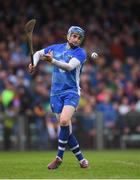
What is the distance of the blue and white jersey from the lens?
44.1 feet

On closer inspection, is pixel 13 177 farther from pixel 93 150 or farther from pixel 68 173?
pixel 93 150

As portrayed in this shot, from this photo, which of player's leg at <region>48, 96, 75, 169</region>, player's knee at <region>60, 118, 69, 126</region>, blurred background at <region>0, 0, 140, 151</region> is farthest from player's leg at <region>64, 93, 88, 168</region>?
blurred background at <region>0, 0, 140, 151</region>

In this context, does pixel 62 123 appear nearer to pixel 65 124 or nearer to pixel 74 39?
pixel 65 124

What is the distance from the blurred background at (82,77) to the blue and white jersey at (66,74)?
29.4ft

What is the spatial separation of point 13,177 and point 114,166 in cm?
273

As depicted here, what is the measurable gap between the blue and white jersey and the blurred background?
8970mm

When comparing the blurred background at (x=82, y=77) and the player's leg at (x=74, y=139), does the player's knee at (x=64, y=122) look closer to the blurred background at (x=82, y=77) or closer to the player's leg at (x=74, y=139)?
the player's leg at (x=74, y=139)

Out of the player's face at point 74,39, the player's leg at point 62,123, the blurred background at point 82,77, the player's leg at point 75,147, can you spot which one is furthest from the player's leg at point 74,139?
the blurred background at point 82,77

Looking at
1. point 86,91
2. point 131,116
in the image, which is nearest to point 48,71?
point 86,91

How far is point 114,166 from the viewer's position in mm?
14164

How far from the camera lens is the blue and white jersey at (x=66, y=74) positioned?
13.4m

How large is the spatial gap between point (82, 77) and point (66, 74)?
11126 mm

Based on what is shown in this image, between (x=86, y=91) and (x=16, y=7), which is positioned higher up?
(x=16, y=7)

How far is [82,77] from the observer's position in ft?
80.5
